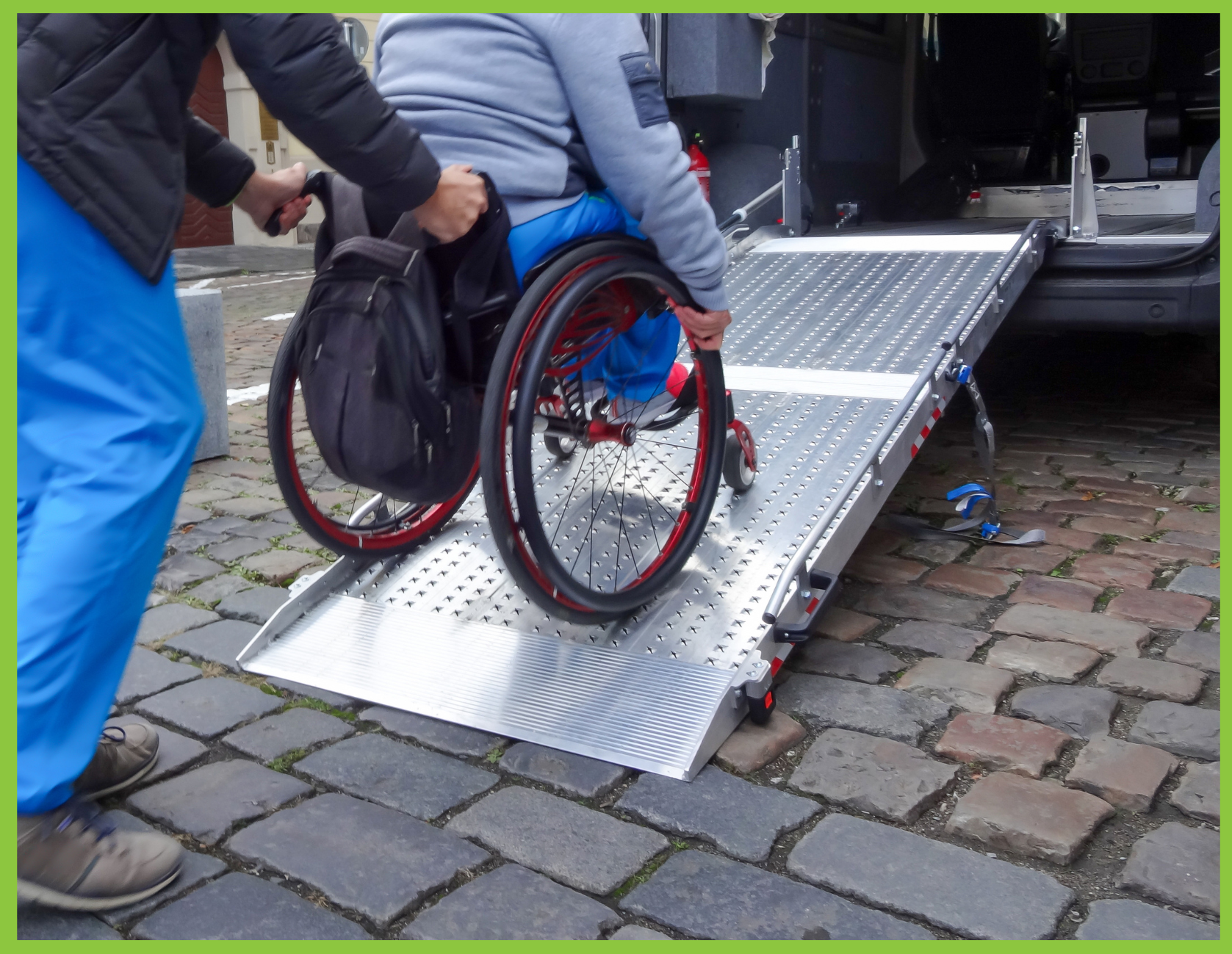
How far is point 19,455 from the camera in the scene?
70.0 inches

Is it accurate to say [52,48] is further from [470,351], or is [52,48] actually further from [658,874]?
[658,874]

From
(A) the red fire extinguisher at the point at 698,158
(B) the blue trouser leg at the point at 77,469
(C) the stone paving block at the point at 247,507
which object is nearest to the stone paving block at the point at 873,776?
(B) the blue trouser leg at the point at 77,469

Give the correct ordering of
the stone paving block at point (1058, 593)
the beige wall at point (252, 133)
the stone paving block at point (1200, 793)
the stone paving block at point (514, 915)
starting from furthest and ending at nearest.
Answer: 1. the beige wall at point (252, 133)
2. the stone paving block at point (1058, 593)
3. the stone paving block at point (1200, 793)
4. the stone paving block at point (514, 915)

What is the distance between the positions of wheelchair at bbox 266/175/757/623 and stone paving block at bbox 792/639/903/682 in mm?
389

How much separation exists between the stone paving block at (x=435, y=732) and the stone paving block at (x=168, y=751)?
0.35m

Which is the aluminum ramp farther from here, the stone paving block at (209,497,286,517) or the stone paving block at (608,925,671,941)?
the stone paving block at (209,497,286,517)

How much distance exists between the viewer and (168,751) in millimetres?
2295

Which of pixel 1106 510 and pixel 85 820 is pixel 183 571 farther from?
pixel 1106 510

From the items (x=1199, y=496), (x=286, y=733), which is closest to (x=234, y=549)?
(x=286, y=733)

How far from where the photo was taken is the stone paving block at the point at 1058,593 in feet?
9.53

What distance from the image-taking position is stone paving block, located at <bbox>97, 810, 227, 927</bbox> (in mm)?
1780

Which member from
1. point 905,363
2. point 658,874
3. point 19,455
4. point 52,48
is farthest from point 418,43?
point 905,363

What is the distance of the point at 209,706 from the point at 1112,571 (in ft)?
7.79

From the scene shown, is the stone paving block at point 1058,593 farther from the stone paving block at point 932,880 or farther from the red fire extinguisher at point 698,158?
the red fire extinguisher at point 698,158
